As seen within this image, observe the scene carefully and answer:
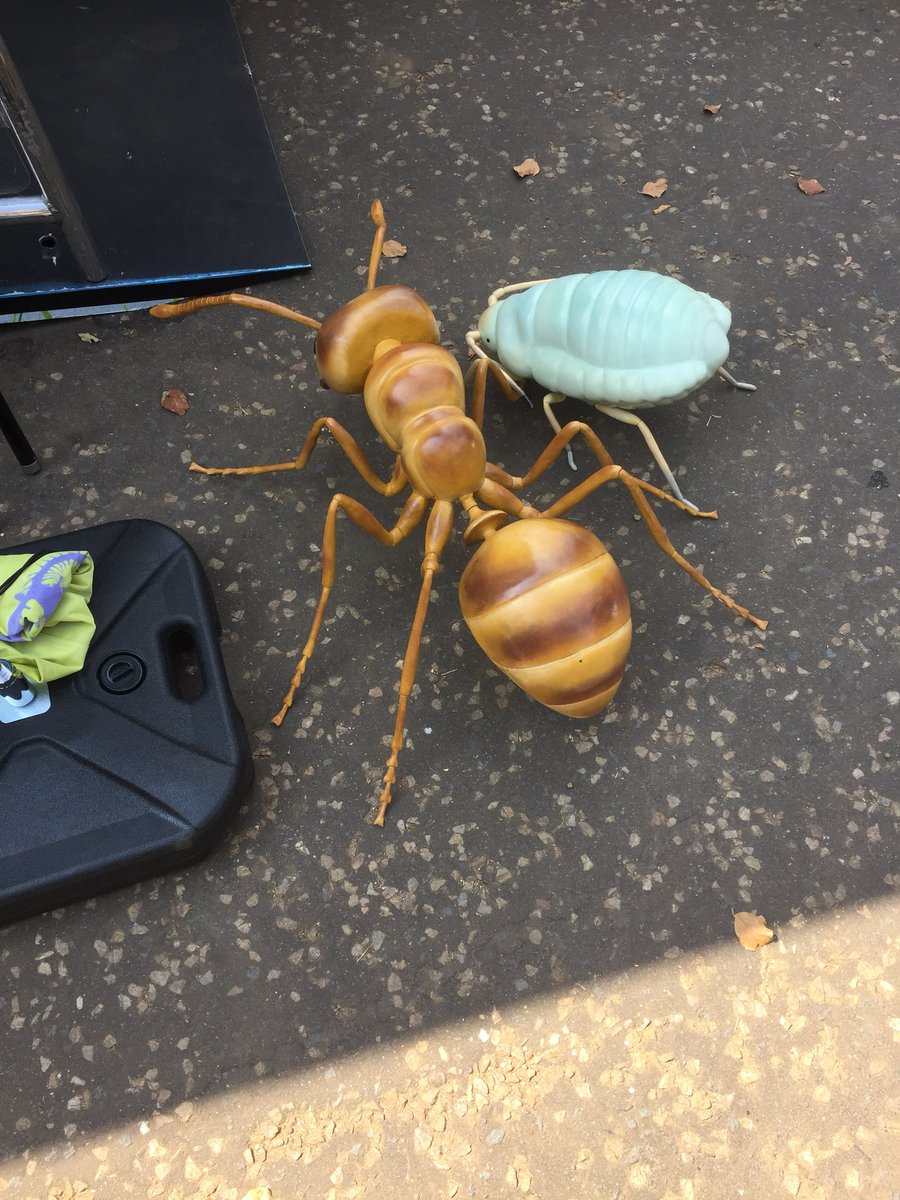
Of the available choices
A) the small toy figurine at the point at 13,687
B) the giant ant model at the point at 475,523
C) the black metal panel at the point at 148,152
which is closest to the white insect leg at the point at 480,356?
the giant ant model at the point at 475,523

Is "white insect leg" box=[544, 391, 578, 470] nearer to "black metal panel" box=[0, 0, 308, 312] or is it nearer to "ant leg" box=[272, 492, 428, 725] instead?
"ant leg" box=[272, 492, 428, 725]

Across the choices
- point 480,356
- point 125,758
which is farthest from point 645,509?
point 125,758

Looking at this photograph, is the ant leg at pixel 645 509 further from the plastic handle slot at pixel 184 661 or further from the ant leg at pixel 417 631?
the plastic handle slot at pixel 184 661

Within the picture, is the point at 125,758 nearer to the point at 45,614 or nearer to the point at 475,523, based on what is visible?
the point at 45,614

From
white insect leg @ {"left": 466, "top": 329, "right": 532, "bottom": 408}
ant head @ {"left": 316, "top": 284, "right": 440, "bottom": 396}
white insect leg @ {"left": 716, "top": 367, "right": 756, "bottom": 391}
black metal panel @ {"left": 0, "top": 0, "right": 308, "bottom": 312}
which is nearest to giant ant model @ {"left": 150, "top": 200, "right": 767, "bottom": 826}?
ant head @ {"left": 316, "top": 284, "right": 440, "bottom": 396}

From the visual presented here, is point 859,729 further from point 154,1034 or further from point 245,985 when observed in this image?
point 154,1034

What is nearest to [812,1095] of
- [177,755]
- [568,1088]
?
[568,1088]
